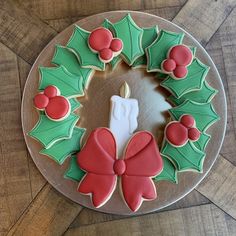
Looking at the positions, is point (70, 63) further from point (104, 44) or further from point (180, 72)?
point (180, 72)

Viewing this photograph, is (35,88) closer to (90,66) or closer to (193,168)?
(90,66)

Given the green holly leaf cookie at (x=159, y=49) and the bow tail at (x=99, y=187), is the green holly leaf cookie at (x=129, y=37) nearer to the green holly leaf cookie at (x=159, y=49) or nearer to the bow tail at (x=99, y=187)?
the green holly leaf cookie at (x=159, y=49)

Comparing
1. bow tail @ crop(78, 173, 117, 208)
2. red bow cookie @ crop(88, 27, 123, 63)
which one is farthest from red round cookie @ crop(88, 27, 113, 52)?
bow tail @ crop(78, 173, 117, 208)

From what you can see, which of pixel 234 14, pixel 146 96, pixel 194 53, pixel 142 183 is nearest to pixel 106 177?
pixel 142 183

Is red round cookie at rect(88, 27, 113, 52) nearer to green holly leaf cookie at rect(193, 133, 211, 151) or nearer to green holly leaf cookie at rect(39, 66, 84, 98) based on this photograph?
green holly leaf cookie at rect(39, 66, 84, 98)

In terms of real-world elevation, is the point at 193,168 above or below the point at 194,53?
below

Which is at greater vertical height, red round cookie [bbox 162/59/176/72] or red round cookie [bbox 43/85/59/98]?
red round cookie [bbox 162/59/176/72]
